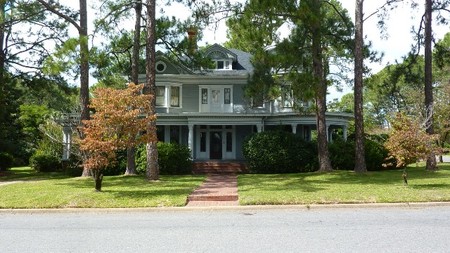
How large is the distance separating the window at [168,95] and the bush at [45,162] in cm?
795

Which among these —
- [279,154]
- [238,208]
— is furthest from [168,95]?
[238,208]

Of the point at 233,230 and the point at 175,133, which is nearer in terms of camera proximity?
the point at 233,230

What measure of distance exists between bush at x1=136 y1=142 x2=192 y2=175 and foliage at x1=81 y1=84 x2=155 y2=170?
28.2 ft

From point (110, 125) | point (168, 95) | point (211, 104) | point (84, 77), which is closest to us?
point (110, 125)

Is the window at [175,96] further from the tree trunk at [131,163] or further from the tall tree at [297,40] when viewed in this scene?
the tall tree at [297,40]

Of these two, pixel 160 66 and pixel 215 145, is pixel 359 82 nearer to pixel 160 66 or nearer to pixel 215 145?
pixel 215 145

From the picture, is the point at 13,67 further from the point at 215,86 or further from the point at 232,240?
the point at 232,240

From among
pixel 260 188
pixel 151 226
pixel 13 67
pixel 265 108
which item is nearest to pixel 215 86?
pixel 265 108

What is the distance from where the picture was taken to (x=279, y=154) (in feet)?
77.6

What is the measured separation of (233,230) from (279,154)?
15272 millimetres

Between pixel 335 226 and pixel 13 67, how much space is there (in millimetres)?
26718

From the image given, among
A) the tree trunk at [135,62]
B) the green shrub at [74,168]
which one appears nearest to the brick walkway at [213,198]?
the tree trunk at [135,62]

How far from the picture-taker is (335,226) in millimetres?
8906

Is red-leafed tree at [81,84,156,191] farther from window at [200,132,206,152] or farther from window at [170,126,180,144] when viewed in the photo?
window at [170,126,180,144]
